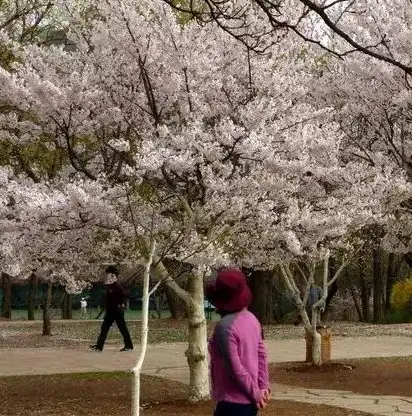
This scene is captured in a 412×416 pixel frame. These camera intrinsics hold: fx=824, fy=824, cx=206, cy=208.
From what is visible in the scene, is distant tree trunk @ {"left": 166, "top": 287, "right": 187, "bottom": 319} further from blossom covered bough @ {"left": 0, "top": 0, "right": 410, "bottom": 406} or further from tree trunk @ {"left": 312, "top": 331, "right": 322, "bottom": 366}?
blossom covered bough @ {"left": 0, "top": 0, "right": 410, "bottom": 406}

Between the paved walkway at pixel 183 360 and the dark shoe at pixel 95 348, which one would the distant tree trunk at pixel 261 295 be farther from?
the dark shoe at pixel 95 348

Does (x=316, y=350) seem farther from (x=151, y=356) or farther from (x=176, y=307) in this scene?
(x=176, y=307)

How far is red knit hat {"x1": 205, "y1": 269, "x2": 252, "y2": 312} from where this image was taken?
209 inches

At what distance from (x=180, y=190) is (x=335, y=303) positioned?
35.0m

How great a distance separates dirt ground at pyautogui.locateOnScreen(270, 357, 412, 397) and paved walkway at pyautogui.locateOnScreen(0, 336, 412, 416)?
0.65m

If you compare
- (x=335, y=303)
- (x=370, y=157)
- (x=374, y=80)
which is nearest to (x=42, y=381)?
(x=370, y=157)

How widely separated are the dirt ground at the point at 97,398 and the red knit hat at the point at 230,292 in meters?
4.66

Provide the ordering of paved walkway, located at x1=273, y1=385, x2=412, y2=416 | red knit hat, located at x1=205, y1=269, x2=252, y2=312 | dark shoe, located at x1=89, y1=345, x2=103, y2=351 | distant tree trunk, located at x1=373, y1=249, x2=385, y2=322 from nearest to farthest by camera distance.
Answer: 1. red knit hat, located at x1=205, y1=269, x2=252, y2=312
2. paved walkway, located at x1=273, y1=385, x2=412, y2=416
3. dark shoe, located at x1=89, y1=345, x2=103, y2=351
4. distant tree trunk, located at x1=373, y1=249, x2=385, y2=322

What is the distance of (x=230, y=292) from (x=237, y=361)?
442 mm

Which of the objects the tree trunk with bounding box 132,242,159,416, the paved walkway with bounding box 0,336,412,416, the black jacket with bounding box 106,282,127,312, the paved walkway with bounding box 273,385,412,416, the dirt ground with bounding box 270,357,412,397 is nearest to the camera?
the tree trunk with bounding box 132,242,159,416

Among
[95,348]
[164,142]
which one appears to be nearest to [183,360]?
[95,348]

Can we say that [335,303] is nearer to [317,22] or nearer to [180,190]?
[317,22]

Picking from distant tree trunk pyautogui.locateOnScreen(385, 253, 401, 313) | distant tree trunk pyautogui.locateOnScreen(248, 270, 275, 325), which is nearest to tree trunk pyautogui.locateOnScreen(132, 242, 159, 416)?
distant tree trunk pyautogui.locateOnScreen(248, 270, 275, 325)

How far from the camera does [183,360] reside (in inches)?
647
